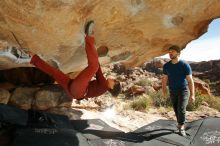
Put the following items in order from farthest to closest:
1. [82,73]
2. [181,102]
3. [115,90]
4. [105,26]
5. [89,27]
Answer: [115,90]
[105,26]
[181,102]
[89,27]
[82,73]

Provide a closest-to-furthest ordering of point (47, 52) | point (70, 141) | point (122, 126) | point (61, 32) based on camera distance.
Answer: point (70, 141), point (61, 32), point (47, 52), point (122, 126)

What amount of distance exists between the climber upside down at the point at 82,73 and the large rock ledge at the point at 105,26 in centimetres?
26

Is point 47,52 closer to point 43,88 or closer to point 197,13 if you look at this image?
point 43,88

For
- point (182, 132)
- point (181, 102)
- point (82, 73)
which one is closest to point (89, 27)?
point (82, 73)

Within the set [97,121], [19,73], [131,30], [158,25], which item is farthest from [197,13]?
[19,73]

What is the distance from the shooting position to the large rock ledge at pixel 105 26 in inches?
210

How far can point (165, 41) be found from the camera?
838cm

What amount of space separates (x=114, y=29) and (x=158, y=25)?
3.51 feet

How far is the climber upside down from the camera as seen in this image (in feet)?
18.3

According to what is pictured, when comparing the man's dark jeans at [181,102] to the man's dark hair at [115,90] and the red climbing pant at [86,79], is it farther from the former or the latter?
the man's dark hair at [115,90]

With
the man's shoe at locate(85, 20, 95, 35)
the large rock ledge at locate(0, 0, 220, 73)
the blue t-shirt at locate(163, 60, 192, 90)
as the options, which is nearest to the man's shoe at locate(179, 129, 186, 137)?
the blue t-shirt at locate(163, 60, 192, 90)

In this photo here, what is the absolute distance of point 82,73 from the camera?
5539mm

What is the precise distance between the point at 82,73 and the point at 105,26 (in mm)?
1519

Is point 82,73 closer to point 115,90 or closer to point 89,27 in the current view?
point 89,27
